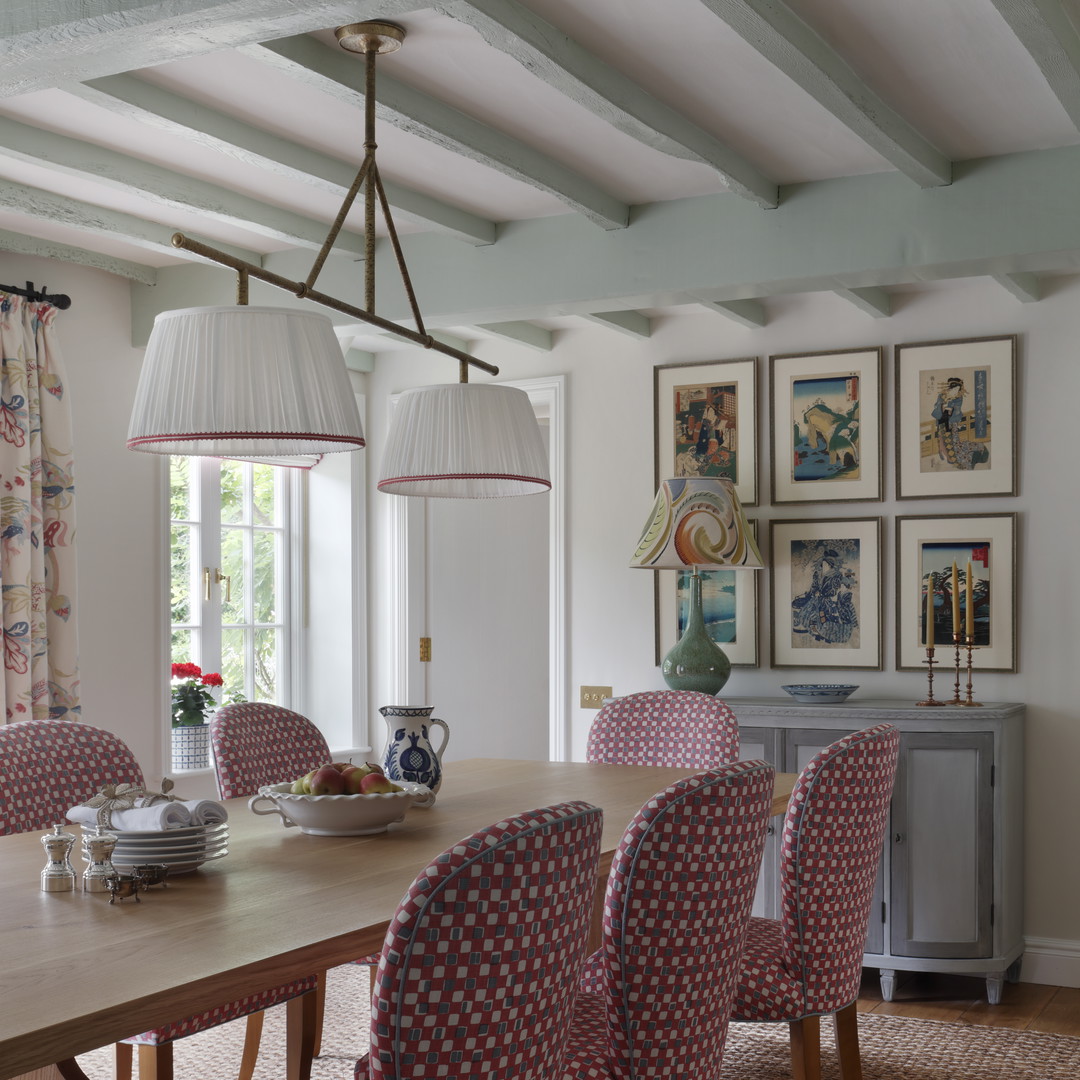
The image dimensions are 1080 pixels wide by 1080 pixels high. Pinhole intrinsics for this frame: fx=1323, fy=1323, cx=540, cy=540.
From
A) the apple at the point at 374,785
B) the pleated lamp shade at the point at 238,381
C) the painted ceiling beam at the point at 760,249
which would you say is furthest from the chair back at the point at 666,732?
the pleated lamp shade at the point at 238,381

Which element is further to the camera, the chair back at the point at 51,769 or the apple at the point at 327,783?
the chair back at the point at 51,769

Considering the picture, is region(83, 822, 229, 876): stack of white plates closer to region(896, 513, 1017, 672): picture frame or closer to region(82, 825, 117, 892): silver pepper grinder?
region(82, 825, 117, 892): silver pepper grinder

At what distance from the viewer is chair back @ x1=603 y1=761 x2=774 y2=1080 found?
78.6 inches

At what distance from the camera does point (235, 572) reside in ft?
17.1

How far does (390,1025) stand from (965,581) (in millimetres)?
3320

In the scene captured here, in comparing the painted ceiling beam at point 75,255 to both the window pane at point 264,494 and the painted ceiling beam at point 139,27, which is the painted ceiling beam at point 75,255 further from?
the painted ceiling beam at point 139,27

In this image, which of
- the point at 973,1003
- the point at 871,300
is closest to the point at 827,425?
the point at 871,300

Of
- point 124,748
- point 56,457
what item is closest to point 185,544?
point 56,457

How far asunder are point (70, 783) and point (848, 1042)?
181 cm

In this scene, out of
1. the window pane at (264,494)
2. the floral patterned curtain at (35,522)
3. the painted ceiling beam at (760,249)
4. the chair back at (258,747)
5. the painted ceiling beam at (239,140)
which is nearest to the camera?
the painted ceiling beam at (239,140)

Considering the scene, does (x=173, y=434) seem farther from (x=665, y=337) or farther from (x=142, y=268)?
(x=665, y=337)

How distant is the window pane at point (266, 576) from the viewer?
535cm

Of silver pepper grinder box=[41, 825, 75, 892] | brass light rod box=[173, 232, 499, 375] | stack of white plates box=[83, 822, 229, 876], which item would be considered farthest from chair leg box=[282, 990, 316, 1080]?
brass light rod box=[173, 232, 499, 375]

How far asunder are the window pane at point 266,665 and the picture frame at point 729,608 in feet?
5.49
